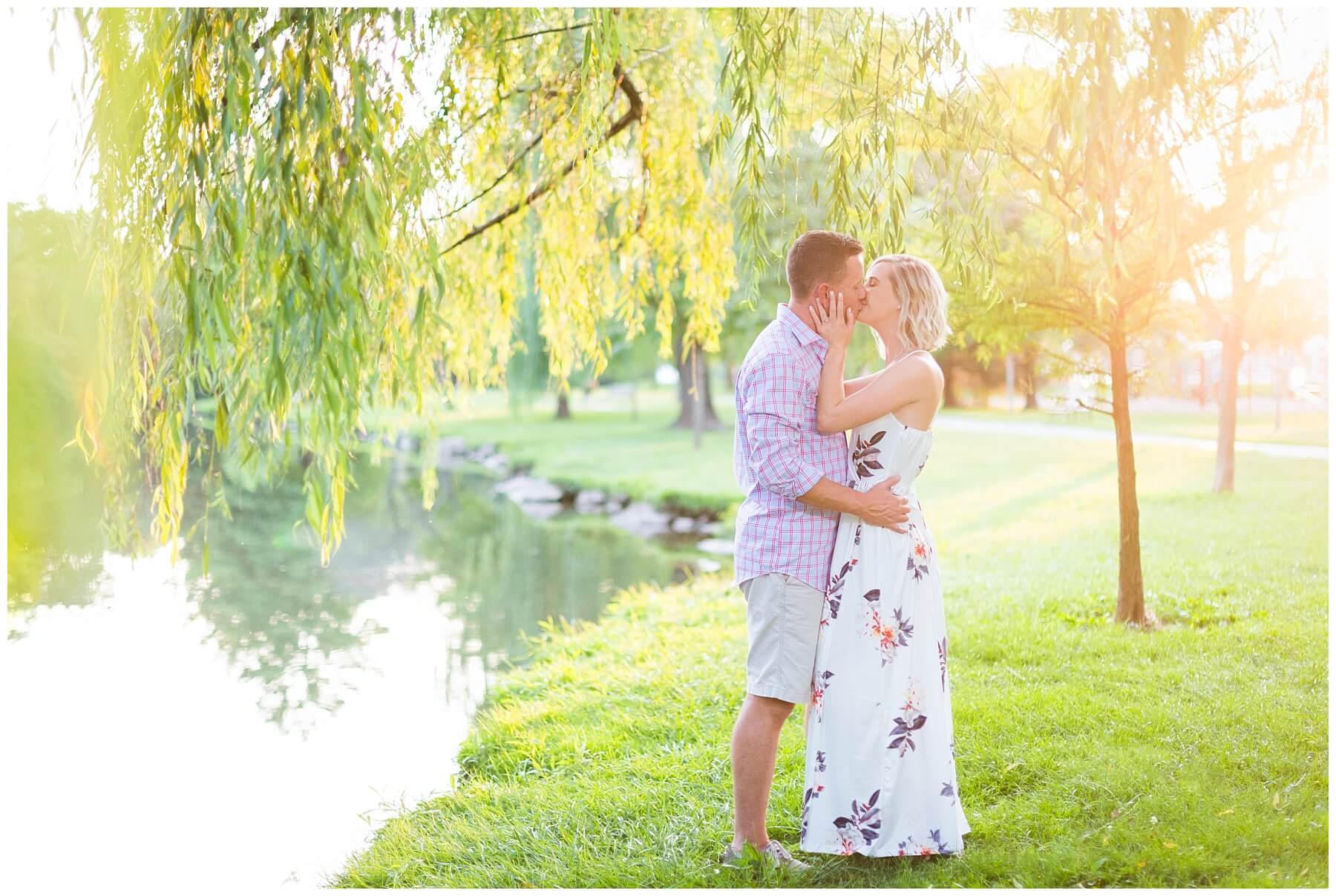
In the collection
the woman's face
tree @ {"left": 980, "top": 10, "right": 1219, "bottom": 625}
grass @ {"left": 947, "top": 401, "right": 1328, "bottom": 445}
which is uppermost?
tree @ {"left": 980, "top": 10, "right": 1219, "bottom": 625}

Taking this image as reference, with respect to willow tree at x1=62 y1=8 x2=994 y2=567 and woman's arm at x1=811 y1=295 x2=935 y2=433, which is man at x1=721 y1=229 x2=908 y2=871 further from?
willow tree at x1=62 y1=8 x2=994 y2=567

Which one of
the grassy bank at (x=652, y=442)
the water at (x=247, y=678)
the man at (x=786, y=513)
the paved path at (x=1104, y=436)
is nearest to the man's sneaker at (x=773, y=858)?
the man at (x=786, y=513)

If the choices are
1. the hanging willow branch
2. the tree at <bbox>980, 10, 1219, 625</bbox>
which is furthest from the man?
the hanging willow branch

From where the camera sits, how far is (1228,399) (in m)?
10.1

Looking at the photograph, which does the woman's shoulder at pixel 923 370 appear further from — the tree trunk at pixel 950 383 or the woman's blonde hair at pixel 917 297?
the tree trunk at pixel 950 383

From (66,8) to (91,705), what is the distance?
4390 millimetres

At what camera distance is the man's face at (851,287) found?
9.55 ft

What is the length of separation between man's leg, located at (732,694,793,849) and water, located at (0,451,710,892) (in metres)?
1.90

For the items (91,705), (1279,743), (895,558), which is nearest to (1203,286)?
(1279,743)

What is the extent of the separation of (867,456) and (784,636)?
22.2 inches

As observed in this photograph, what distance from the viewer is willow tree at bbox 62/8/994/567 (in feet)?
9.79

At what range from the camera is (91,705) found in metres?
6.19

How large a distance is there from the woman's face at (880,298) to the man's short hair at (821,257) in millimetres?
110

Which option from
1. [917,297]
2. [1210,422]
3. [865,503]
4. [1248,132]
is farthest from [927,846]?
[1210,422]
